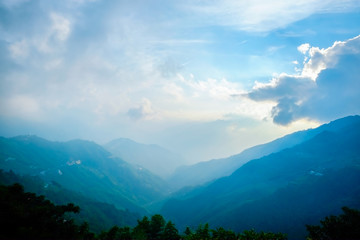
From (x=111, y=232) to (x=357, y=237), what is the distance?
69.0 meters

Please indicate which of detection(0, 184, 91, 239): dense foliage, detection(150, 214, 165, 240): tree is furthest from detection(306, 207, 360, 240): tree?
detection(0, 184, 91, 239): dense foliage

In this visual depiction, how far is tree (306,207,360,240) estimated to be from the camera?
5694 centimetres

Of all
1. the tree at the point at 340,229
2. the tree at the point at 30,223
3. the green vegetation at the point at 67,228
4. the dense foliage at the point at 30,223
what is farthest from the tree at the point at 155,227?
the tree at the point at 340,229

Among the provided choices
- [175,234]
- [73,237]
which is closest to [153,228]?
[175,234]

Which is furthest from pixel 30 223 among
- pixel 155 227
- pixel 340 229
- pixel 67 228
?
pixel 340 229

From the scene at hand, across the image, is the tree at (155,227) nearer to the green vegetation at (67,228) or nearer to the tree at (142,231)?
the green vegetation at (67,228)

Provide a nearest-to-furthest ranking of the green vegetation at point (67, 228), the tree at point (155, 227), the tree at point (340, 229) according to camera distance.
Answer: the green vegetation at point (67, 228)
the tree at point (340, 229)
the tree at point (155, 227)

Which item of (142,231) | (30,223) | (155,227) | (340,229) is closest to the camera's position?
(30,223)

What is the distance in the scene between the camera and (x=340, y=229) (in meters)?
59.8

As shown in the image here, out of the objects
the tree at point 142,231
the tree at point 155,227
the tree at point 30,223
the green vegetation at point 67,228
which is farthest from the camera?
the tree at point 155,227

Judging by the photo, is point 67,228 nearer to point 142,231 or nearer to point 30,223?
point 30,223

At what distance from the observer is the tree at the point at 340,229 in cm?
5694

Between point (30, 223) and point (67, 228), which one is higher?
point (30, 223)

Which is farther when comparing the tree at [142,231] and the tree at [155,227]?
Answer: the tree at [155,227]
